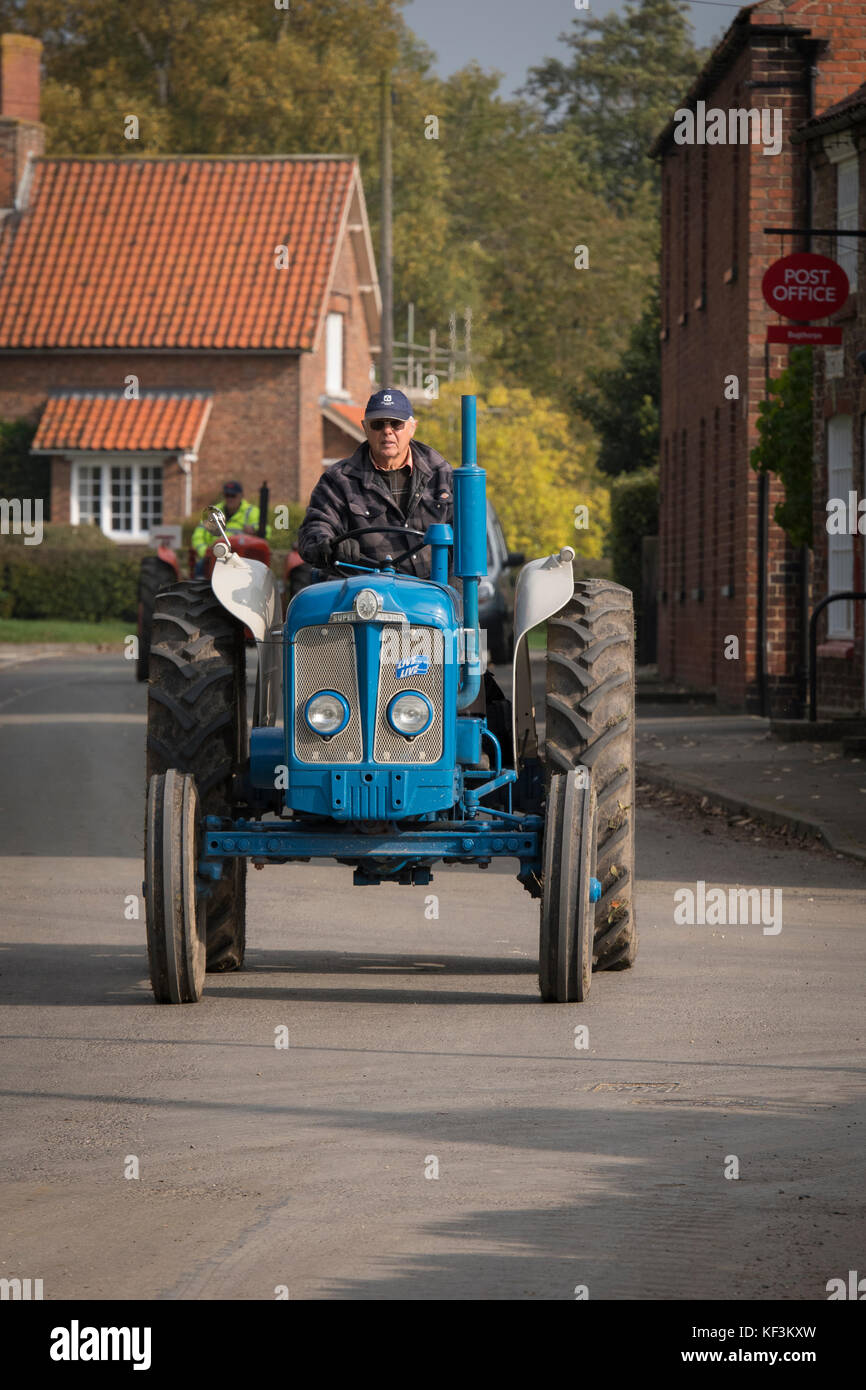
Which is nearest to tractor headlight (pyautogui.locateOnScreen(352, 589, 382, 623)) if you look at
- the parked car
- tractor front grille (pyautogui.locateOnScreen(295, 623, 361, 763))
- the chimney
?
tractor front grille (pyautogui.locateOnScreen(295, 623, 361, 763))

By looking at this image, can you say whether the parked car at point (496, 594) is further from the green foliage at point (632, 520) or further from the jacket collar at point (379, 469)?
the jacket collar at point (379, 469)

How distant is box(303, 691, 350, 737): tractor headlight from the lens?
9.59 m

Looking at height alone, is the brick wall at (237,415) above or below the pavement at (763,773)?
above

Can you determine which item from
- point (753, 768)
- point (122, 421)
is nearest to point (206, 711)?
point (753, 768)

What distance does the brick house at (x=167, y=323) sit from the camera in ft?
190

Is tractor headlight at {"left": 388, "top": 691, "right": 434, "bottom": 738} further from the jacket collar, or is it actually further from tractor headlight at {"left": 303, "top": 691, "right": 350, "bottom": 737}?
the jacket collar

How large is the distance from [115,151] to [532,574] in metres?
66.6

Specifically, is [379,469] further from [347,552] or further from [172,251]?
[172,251]

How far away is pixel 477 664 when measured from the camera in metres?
9.97

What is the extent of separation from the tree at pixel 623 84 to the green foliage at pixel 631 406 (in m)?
45.1

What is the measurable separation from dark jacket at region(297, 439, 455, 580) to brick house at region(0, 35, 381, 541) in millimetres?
47200

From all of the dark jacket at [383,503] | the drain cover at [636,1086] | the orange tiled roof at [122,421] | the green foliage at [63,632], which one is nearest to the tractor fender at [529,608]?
the dark jacket at [383,503]
